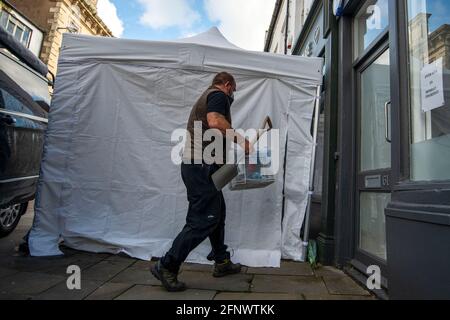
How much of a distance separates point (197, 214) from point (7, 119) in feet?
8.18

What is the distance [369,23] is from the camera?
11.8 ft

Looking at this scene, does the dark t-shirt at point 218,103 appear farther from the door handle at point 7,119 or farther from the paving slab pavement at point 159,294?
the door handle at point 7,119

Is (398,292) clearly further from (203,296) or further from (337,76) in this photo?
(337,76)

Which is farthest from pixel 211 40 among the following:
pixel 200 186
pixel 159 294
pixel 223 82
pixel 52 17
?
pixel 52 17

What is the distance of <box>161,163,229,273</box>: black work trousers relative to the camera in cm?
271

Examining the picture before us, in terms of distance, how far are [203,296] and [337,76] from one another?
2924 mm

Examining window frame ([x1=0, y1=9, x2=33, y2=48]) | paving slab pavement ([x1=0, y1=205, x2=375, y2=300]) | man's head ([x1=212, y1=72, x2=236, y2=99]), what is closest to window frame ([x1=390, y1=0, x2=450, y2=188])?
paving slab pavement ([x1=0, y1=205, x2=375, y2=300])

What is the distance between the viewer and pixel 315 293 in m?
2.77

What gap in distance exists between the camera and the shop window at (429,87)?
6.78 feet

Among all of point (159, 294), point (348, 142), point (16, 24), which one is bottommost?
point (159, 294)

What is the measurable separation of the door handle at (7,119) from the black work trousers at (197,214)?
2.16 meters

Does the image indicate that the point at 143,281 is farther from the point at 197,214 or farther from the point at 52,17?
the point at 52,17

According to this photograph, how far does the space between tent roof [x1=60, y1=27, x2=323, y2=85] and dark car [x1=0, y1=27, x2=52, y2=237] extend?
0.68 metres

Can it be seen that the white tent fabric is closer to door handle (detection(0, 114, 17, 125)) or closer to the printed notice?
door handle (detection(0, 114, 17, 125))
